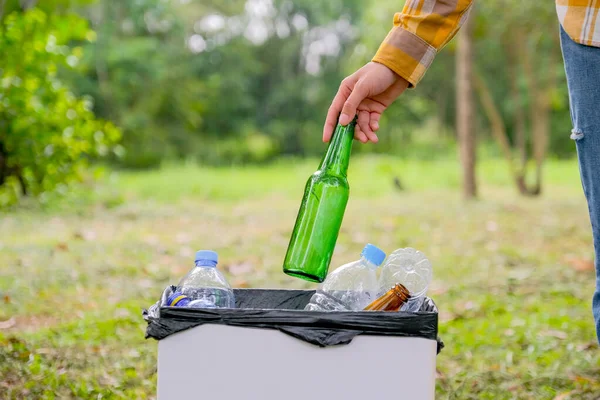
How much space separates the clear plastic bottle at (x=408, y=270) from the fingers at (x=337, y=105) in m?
0.29

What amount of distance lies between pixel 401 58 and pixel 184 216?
Answer: 5071mm

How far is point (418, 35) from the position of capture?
5.06ft

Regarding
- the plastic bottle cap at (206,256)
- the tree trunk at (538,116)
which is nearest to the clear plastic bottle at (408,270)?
the plastic bottle cap at (206,256)

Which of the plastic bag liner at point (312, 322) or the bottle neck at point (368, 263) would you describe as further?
the bottle neck at point (368, 263)

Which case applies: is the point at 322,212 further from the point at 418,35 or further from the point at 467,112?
the point at 467,112

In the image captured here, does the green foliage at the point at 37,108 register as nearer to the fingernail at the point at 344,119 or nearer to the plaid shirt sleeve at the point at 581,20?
the fingernail at the point at 344,119

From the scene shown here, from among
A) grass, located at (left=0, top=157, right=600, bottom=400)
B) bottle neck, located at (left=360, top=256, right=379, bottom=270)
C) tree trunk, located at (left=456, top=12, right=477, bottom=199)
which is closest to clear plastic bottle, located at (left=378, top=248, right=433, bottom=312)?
bottle neck, located at (left=360, top=256, right=379, bottom=270)

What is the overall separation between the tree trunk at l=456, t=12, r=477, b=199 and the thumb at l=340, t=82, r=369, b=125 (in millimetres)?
5851

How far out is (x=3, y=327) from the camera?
9.46ft

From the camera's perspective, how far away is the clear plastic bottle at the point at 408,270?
1570 mm

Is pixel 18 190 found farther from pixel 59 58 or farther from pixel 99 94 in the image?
pixel 99 94

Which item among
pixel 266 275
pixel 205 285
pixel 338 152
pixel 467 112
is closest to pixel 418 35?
pixel 338 152

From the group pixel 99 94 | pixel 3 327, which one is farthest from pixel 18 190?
pixel 99 94

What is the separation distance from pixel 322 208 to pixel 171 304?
349 mm
